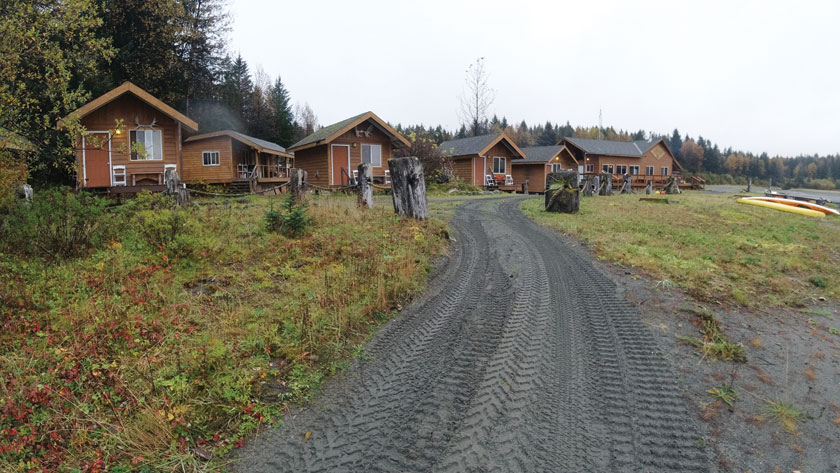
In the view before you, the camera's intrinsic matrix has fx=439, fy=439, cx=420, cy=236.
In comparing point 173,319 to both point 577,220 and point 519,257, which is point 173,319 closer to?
point 519,257

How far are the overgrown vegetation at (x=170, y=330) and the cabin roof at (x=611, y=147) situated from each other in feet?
137

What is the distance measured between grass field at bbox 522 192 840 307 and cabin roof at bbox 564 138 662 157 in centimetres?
3247

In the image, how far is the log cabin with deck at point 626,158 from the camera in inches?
1747

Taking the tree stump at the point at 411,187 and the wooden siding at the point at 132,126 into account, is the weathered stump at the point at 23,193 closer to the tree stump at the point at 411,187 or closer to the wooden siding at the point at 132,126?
the tree stump at the point at 411,187

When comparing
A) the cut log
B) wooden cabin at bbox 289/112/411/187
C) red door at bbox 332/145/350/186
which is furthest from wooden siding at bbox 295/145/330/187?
the cut log

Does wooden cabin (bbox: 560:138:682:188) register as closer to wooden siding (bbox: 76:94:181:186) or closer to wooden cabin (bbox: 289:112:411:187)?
wooden cabin (bbox: 289:112:411:187)

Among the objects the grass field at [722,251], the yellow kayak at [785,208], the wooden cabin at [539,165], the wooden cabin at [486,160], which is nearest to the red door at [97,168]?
the grass field at [722,251]

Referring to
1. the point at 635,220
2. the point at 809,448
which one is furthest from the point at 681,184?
the point at 809,448

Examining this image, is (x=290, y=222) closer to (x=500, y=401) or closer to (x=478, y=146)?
(x=500, y=401)

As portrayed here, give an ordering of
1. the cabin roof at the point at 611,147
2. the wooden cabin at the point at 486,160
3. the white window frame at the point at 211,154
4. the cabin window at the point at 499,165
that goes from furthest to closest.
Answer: the cabin roof at the point at 611,147 < the cabin window at the point at 499,165 < the wooden cabin at the point at 486,160 < the white window frame at the point at 211,154

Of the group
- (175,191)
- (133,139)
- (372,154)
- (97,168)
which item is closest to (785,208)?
(372,154)

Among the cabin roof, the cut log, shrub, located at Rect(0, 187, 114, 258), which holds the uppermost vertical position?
the cabin roof

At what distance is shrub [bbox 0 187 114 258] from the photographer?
6500mm

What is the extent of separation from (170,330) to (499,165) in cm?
3269
